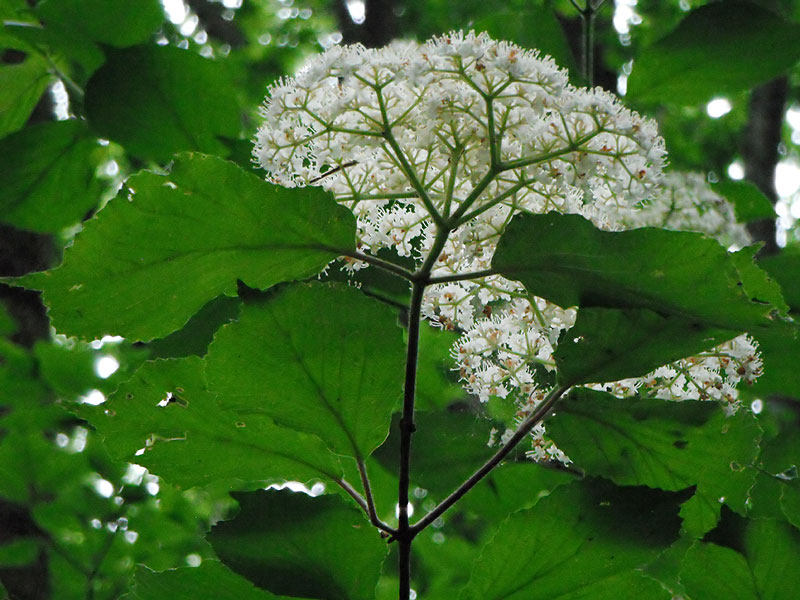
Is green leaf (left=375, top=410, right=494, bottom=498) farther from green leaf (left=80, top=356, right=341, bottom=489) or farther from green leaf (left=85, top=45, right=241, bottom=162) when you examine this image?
green leaf (left=85, top=45, right=241, bottom=162)

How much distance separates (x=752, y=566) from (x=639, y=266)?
471 millimetres

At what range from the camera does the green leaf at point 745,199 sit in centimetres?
192

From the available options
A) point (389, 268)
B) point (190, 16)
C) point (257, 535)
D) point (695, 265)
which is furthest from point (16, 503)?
point (190, 16)

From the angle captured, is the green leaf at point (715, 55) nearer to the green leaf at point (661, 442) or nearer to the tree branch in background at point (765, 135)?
the green leaf at point (661, 442)

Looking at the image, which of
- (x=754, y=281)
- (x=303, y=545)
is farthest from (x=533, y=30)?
(x=303, y=545)

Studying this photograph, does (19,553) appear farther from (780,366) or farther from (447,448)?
(780,366)

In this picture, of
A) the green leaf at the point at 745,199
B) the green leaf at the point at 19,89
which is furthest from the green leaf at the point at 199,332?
the green leaf at the point at 745,199

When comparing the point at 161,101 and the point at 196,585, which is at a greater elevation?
the point at 161,101

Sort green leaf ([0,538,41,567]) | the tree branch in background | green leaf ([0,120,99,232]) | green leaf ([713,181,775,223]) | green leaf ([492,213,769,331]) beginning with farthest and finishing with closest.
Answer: the tree branch in background < green leaf ([0,538,41,567]) < green leaf ([713,181,775,223]) < green leaf ([0,120,99,232]) < green leaf ([492,213,769,331])

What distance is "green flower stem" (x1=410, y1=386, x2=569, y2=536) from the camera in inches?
35.2

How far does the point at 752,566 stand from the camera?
0.97m

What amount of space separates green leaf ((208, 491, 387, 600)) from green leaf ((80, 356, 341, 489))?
0.10 meters

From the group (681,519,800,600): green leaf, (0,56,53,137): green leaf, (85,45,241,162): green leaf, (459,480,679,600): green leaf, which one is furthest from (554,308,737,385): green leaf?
(0,56,53,137): green leaf

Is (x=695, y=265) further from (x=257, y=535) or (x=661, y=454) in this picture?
(x=257, y=535)
